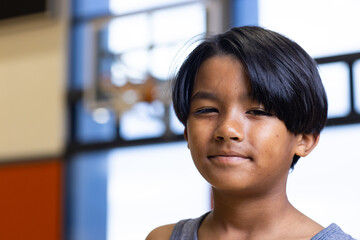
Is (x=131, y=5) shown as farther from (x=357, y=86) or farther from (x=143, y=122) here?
(x=357, y=86)

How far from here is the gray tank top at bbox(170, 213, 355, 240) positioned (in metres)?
0.98

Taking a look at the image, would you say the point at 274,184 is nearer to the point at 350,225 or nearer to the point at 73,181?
the point at 350,225

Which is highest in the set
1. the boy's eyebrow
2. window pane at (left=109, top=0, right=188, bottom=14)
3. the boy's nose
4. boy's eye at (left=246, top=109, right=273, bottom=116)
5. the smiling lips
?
window pane at (left=109, top=0, right=188, bottom=14)

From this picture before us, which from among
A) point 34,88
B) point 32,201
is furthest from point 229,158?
point 34,88

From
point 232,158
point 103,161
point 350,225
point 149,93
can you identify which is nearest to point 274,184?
point 232,158

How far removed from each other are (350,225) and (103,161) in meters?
1.74

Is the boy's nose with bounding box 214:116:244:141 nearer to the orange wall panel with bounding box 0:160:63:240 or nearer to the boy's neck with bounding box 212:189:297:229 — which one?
the boy's neck with bounding box 212:189:297:229

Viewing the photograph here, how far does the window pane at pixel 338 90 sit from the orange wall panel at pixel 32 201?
6.28 ft

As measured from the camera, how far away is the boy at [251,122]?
3.10ft

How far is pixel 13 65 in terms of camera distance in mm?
4633

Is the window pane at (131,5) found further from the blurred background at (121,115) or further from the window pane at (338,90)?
the window pane at (338,90)

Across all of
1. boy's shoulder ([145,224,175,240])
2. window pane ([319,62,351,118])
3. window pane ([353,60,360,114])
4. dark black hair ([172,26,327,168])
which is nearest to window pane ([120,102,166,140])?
window pane ([319,62,351,118])

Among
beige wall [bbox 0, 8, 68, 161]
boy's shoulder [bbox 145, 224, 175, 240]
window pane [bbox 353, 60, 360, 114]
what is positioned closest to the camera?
boy's shoulder [bbox 145, 224, 175, 240]

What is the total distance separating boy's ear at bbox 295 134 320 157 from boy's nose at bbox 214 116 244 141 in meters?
0.12
